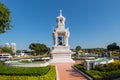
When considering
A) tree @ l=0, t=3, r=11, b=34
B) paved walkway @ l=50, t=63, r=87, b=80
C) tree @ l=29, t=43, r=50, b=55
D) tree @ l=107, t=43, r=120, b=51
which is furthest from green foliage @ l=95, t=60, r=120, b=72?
tree @ l=29, t=43, r=50, b=55

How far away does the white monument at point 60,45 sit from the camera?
30719mm

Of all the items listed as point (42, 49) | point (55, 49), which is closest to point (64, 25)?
point (55, 49)

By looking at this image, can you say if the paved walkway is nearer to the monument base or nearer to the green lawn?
the green lawn

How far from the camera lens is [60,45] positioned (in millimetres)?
32375

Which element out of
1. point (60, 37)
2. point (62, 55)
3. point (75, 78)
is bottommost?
point (75, 78)

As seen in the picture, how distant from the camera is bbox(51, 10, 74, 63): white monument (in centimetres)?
3072

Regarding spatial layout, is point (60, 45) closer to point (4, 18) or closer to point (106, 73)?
point (4, 18)

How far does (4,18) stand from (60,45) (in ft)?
37.8

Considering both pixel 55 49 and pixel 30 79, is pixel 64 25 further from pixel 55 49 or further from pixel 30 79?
pixel 30 79

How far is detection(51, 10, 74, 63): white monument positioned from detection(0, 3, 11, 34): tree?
29.6 feet

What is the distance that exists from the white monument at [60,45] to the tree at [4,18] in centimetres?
903

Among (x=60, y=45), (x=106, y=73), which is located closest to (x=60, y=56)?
(x=60, y=45)

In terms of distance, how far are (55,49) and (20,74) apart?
1692cm

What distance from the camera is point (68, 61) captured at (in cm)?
3036
